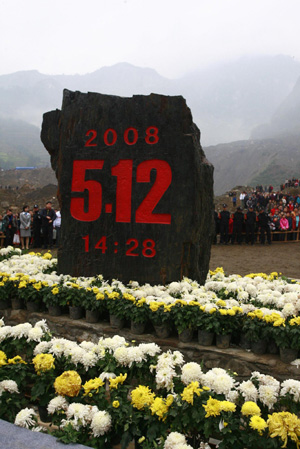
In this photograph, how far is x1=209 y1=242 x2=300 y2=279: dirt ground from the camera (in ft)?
33.7

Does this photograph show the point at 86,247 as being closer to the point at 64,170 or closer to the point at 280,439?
the point at 64,170

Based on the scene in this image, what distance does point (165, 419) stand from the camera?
2504 millimetres

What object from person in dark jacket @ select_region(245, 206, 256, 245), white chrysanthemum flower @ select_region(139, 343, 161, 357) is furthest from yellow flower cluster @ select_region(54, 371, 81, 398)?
person in dark jacket @ select_region(245, 206, 256, 245)

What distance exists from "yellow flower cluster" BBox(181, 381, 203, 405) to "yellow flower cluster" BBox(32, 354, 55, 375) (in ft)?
3.50

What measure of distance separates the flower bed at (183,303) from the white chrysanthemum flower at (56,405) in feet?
5.67

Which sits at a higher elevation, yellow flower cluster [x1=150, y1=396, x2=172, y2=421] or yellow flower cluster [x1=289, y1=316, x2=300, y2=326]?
yellow flower cluster [x1=289, y1=316, x2=300, y2=326]

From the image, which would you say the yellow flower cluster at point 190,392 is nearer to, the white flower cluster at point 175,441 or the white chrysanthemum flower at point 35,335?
the white flower cluster at point 175,441

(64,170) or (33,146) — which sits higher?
(33,146)

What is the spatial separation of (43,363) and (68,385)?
12.8 inches

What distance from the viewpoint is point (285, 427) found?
2.33 metres

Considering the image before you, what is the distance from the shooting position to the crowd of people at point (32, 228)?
41.6ft

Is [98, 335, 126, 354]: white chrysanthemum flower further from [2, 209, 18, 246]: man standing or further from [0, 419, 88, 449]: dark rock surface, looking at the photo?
[2, 209, 18, 246]: man standing

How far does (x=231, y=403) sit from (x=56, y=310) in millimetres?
3332

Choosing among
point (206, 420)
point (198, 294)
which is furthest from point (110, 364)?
point (198, 294)
